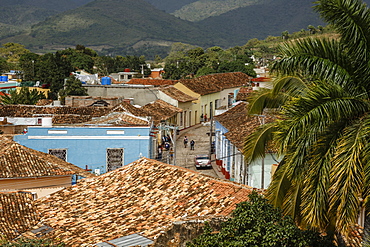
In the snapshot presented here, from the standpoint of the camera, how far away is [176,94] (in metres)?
50.7

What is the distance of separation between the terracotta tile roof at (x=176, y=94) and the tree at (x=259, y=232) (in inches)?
1542

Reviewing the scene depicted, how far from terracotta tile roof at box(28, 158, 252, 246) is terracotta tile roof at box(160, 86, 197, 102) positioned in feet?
108

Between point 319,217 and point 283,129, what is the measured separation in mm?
1417

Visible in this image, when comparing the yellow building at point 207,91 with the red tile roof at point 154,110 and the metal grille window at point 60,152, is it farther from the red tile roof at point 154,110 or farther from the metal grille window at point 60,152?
the metal grille window at point 60,152

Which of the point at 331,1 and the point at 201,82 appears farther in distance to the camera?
the point at 201,82

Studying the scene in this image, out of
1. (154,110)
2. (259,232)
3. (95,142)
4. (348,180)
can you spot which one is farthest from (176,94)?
(348,180)

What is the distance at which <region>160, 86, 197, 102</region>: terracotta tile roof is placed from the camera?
161 feet

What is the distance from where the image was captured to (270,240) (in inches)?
352

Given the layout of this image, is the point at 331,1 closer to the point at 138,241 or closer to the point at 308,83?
the point at 308,83

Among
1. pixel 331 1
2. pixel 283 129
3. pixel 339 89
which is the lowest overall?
pixel 283 129

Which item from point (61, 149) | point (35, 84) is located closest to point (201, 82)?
point (35, 84)

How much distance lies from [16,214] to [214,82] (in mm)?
46603

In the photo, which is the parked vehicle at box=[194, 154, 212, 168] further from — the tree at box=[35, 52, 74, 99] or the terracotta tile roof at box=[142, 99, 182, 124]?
the tree at box=[35, 52, 74, 99]

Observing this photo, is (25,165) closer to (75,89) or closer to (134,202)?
(134,202)
